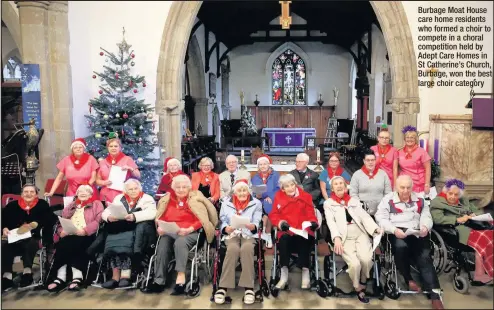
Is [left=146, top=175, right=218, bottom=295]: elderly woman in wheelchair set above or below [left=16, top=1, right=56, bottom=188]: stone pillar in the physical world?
below

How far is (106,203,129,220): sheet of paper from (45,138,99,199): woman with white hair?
0.73m

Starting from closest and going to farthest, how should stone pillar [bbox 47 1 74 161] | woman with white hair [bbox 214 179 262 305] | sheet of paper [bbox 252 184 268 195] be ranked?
woman with white hair [bbox 214 179 262 305], sheet of paper [bbox 252 184 268 195], stone pillar [bbox 47 1 74 161]

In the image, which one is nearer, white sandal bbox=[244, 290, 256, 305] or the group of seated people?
white sandal bbox=[244, 290, 256, 305]

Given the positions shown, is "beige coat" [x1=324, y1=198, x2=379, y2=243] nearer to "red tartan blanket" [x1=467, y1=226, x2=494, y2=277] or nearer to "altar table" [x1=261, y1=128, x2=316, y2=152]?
"red tartan blanket" [x1=467, y1=226, x2=494, y2=277]

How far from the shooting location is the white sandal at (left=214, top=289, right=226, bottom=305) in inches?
153

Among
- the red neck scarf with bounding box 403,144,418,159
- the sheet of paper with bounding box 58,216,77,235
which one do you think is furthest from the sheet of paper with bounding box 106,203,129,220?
the red neck scarf with bounding box 403,144,418,159

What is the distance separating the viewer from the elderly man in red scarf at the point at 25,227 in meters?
4.28

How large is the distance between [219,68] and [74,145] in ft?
37.9

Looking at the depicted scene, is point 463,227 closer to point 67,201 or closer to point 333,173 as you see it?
point 333,173

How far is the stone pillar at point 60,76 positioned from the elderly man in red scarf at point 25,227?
219 cm

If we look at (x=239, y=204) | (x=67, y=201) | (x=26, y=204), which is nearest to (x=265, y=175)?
(x=239, y=204)

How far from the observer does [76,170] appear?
4.89 m

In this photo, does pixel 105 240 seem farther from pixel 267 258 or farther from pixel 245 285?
pixel 267 258

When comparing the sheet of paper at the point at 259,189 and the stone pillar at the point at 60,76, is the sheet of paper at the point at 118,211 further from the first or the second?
the stone pillar at the point at 60,76
